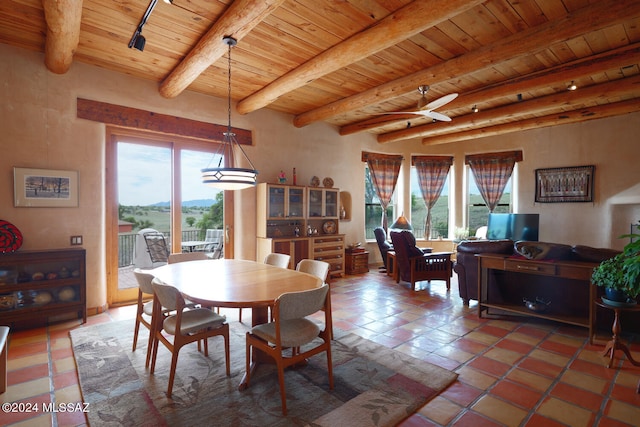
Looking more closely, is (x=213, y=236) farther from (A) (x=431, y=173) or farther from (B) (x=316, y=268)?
(A) (x=431, y=173)

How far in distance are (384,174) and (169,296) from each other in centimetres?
576

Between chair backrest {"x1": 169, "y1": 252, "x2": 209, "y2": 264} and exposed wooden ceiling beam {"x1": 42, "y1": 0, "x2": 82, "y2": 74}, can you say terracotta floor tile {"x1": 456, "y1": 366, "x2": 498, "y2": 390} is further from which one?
exposed wooden ceiling beam {"x1": 42, "y1": 0, "x2": 82, "y2": 74}

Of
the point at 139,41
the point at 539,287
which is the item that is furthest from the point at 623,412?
the point at 139,41

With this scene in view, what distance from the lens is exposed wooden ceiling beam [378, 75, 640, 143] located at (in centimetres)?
425

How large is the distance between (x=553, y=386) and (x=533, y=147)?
5605 mm

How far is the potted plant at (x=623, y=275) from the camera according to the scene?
2215mm

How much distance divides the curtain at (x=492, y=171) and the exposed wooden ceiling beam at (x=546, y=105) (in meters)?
0.90

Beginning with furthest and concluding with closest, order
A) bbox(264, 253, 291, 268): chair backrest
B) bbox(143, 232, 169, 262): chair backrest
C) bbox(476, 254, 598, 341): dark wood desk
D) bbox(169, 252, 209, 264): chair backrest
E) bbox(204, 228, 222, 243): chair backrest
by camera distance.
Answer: bbox(204, 228, 222, 243): chair backrest, bbox(143, 232, 169, 262): chair backrest, bbox(169, 252, 209, 264): chair backrest, bbox(264, 253, 291, 268): chair backrest, bbox(476, 254, 598, 341): dark wood desk

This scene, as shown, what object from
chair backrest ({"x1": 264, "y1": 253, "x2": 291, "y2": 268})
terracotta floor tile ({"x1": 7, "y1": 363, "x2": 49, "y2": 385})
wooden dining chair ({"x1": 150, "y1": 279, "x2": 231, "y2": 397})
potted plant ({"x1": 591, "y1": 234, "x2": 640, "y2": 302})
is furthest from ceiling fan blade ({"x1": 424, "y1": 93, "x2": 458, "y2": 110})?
terracotta floor tile ({"x1": 7, "y1": 363, "x2": 49, "y2": 385})

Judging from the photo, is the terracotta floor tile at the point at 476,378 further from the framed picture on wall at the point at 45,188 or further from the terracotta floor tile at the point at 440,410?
the framed picture on wall at the point at 45,188

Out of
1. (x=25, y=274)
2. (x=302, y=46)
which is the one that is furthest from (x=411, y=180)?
(x=25, y=274)

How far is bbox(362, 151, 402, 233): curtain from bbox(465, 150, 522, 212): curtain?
5.64ft

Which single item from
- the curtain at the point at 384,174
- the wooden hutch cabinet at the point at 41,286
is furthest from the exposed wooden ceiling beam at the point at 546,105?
the wooden hutch cabinet at the point at 41,286

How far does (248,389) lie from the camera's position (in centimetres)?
225
